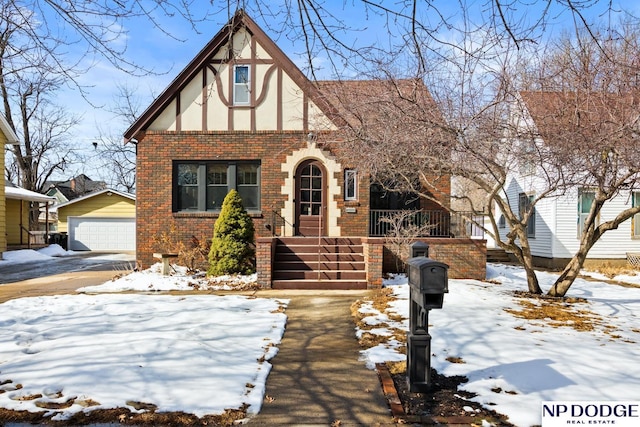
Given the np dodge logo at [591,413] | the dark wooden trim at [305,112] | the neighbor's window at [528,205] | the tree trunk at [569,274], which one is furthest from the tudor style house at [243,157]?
the np dodge logo at [591,413]

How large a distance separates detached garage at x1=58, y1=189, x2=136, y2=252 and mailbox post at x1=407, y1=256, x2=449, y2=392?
25.8 meters

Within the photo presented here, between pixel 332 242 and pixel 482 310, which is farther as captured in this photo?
pixel 332 242

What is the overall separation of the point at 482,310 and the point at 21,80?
295 inches

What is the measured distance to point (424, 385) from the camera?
4.07 meters

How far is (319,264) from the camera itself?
10500mm

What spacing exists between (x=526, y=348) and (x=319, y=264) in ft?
19.2

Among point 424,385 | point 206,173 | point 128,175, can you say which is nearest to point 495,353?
point 424,385

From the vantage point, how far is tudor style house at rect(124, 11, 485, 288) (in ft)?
42.1

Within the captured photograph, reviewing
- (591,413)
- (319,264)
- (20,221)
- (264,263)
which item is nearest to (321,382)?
(591,413)

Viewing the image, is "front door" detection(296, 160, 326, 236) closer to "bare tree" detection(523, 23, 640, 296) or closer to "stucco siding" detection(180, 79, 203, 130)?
"stucco siding" detection(180, 79, 203, 130)

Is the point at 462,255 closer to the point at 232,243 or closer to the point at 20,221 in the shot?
the point at 232,243

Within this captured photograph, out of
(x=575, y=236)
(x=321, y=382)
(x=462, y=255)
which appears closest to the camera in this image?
(x=321, y=382)

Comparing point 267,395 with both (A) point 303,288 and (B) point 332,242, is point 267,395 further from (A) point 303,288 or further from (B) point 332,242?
(B) point 332,242

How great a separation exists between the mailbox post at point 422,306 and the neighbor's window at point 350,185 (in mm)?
8689
